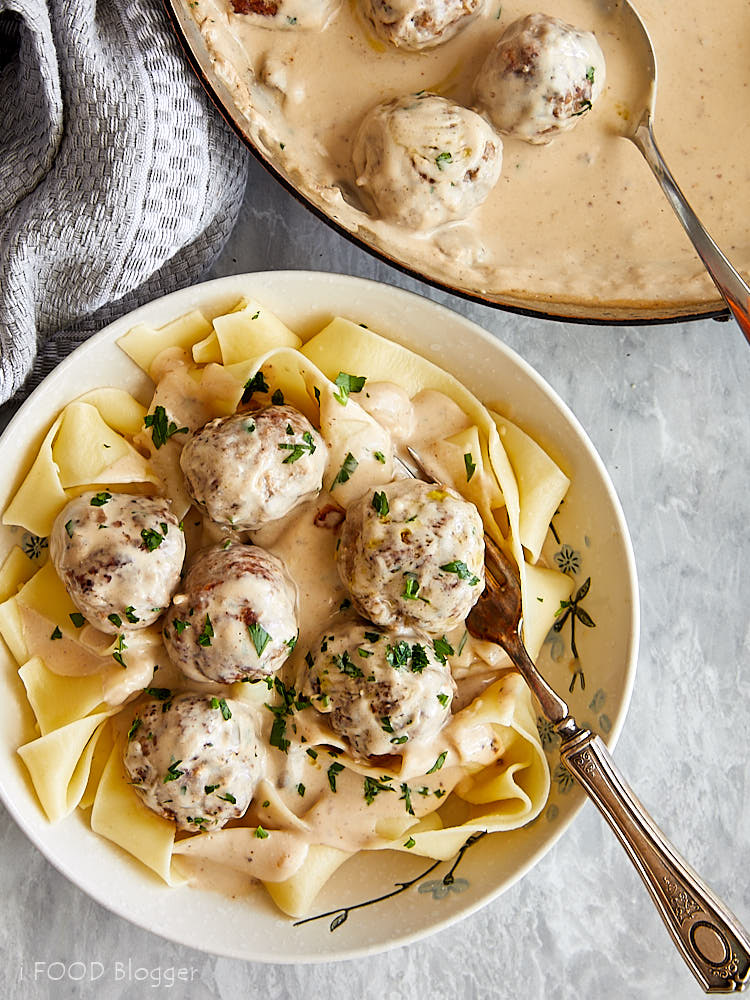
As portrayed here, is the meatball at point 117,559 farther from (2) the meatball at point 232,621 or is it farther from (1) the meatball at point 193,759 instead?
(1) the meatball at point 193,759

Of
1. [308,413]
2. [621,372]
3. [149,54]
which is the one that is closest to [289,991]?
[308,413]

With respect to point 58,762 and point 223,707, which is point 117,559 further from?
point 58,762

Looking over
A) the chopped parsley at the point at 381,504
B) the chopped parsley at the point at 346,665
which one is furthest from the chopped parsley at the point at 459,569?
the chopped parsley at the point at 346,665

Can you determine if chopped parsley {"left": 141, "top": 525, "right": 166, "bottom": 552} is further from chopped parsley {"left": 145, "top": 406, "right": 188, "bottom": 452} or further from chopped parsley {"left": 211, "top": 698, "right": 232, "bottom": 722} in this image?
chopped parsley {"left": 211, "top": 698, "right": 232, "bottom": 722}

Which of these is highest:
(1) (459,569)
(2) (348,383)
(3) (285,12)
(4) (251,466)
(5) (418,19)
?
(3) (285,12)

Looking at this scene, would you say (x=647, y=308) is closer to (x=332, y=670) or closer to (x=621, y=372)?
(x=621, y=372)


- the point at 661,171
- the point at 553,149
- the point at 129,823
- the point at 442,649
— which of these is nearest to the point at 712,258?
the point at 661,171

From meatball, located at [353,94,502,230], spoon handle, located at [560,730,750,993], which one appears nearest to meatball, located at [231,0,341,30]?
meatball, located at [353,94,502,230]

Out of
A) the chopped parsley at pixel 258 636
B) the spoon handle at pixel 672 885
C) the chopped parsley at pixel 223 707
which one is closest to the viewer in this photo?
the spoon handle at pixel 672 885
